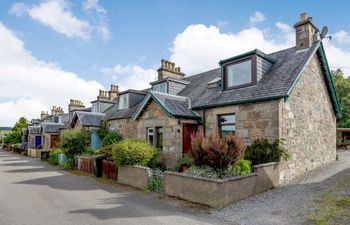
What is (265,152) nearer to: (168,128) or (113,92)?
(168,128)

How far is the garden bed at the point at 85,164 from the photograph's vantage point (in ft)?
53.0

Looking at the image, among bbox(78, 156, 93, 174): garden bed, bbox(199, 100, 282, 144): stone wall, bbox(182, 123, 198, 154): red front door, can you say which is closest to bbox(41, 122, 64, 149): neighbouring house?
bbox(78, 156, 93, 174): garden bed

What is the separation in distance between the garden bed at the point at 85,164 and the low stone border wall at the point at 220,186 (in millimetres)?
8099

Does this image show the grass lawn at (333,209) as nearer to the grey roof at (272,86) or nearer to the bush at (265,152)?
the bush at (265,152)

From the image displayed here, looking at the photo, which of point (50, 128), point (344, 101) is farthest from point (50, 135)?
point (344, 101)

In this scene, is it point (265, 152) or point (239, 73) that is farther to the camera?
point (239, 73)

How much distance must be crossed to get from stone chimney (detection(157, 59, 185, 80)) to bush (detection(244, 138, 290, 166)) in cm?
1162

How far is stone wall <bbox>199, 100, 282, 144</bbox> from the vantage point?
1094 centimetres

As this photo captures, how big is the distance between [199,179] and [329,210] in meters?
3.85

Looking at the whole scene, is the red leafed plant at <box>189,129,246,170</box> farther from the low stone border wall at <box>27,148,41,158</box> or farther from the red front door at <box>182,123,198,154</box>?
the low stone border wall at <box>27,148,41,158</box>

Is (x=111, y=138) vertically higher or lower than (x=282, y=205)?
higher

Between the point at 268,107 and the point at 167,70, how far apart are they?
11731 mm

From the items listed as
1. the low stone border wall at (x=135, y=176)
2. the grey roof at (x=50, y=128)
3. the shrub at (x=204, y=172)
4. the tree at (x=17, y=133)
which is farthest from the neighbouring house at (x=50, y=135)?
the shrub at (x=204, y=172)

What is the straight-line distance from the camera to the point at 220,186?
795 cm
